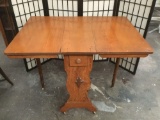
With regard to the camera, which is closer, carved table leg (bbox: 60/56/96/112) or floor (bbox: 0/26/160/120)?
carved table leg (bbox: 60/56/96/112)

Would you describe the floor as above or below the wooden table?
below

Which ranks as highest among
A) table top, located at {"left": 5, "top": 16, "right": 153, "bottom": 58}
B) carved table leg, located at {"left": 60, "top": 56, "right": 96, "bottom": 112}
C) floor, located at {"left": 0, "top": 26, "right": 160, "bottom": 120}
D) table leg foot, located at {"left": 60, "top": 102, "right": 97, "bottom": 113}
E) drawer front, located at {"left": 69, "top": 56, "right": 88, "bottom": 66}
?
table top, located at {"left": 5, "top": 16, "right": 153, "bottom": 58}

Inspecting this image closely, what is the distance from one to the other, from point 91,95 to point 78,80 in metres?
0.61

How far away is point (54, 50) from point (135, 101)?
4.31 ft

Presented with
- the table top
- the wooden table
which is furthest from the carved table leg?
the table top

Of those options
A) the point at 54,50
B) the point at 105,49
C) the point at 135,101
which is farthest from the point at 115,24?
the point at 135,101

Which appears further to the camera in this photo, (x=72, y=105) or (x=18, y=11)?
(x=18, y=11)

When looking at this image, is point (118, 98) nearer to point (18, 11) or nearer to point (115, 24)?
point (115, 24)

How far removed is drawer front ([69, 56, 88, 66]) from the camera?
1354 millimetres

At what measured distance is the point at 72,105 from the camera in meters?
1.79

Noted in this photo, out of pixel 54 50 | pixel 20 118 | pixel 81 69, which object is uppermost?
pixel 54 50

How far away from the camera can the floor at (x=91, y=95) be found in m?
1.79

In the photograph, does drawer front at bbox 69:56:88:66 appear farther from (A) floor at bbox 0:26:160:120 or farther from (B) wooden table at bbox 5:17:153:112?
(A) floor at bbox 0:26:160:120

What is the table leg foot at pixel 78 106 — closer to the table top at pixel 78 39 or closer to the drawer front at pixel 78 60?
the drawer front at pixel 78 60
